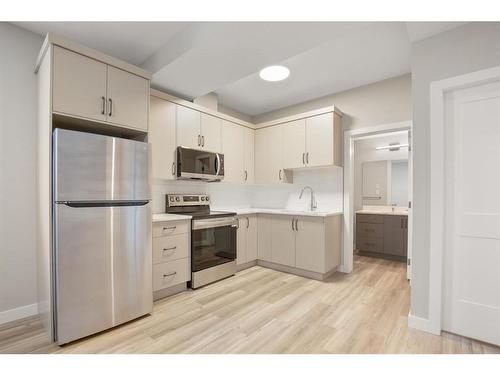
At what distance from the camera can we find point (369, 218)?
4352mm

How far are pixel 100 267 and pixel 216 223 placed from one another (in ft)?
4.50

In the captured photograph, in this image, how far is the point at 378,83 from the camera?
3.23 m

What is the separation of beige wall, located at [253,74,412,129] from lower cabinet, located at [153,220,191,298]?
2691 mm

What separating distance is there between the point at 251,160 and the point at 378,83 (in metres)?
2.12

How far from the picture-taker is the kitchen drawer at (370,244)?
4.20 m

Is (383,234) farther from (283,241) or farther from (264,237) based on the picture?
(264,237)

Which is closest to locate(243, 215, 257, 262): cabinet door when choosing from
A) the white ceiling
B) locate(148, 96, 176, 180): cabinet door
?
locate(148, 96, 176, 180): cabinet door

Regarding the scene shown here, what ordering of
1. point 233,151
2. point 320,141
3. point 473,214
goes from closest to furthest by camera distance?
point 473,214 → point 320,141 → point 233,151

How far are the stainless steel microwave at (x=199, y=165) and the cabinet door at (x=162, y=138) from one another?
4.2 inches

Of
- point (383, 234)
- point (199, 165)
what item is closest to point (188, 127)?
point (199, 165)

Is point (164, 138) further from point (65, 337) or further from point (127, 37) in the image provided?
point (65, 337)

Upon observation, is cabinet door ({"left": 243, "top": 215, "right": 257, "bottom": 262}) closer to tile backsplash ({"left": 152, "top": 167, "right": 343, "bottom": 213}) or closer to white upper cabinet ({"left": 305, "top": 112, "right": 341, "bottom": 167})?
tile backsplash ({"left": 152, "top": 167, "right": 343, "bottom": 213})

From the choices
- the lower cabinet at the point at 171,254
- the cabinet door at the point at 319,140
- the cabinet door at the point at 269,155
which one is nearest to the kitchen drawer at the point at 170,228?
the lower cabinet at the point at 171,254

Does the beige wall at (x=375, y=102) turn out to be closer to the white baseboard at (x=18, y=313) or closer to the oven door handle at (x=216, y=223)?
the oven door handle at (x=216, y=223)
